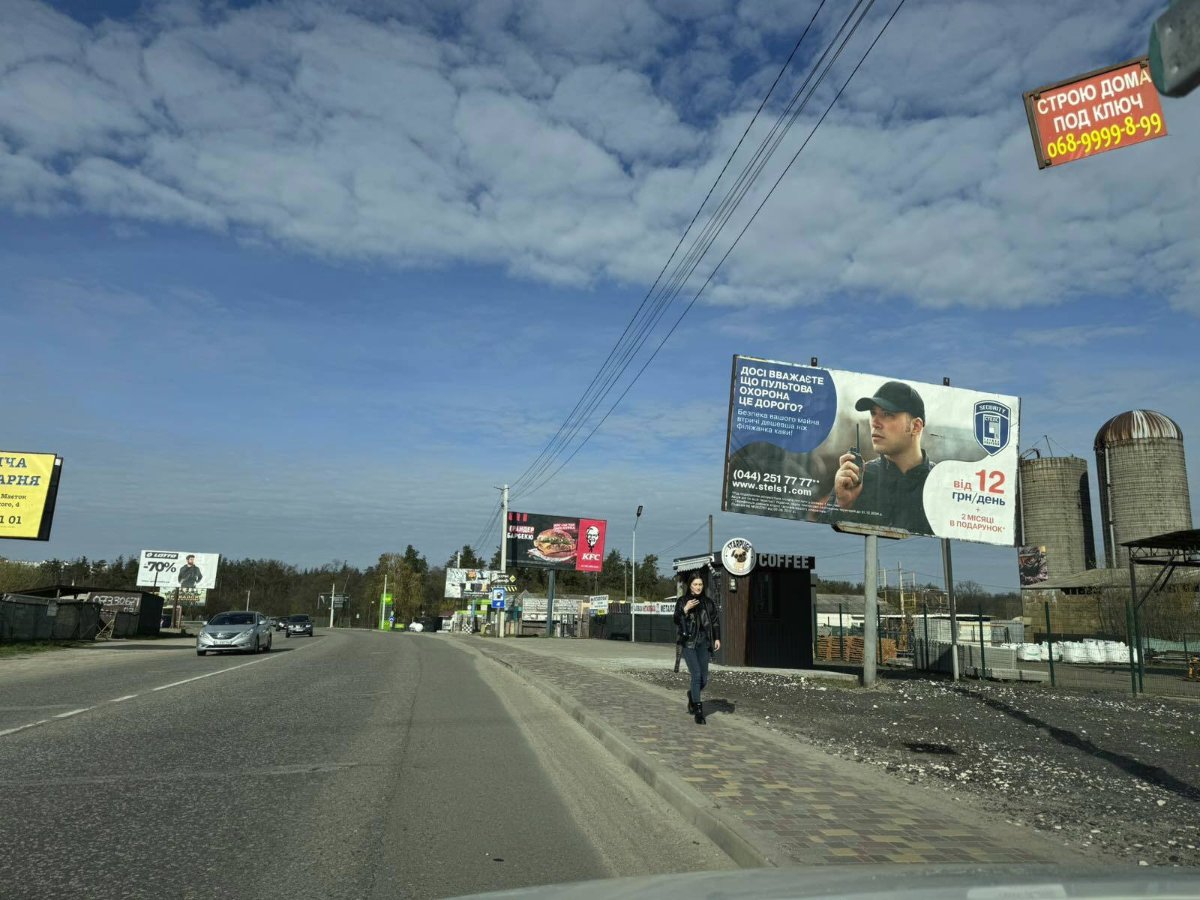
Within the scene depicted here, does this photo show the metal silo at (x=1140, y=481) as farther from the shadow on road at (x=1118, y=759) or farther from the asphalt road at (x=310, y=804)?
the asphalt road at (x=310, y=804)

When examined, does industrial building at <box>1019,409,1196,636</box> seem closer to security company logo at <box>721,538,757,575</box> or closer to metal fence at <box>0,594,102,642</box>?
security company logo at <box>721,538,757,575</box>

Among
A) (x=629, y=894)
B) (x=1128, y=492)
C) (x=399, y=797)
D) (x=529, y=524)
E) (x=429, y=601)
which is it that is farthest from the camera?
(x=429, y=601)

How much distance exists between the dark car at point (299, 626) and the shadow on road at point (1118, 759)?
175ft

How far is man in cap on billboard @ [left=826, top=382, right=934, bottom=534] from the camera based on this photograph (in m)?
18.9

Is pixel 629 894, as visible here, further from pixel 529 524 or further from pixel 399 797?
pixel 529 524

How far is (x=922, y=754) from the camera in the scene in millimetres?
8969

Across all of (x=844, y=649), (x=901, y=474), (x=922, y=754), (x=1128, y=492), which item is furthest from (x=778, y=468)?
(x=1128, y=492)

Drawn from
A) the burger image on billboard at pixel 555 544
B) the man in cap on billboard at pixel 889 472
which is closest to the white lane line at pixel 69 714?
the man in cap on billboard at pixel 889 472

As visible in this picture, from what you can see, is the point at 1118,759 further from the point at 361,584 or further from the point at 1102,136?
the point at 361,584

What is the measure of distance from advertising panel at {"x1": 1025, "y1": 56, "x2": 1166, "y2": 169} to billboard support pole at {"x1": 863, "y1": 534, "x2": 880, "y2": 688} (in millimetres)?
12100

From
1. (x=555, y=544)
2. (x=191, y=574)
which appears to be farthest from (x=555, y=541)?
(x=191, y=574)

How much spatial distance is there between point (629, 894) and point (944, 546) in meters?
19.7

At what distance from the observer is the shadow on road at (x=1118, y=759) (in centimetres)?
751

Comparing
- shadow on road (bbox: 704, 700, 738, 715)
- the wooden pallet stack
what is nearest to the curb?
shadow on road (bbox: 704, 700, 738, 715)
